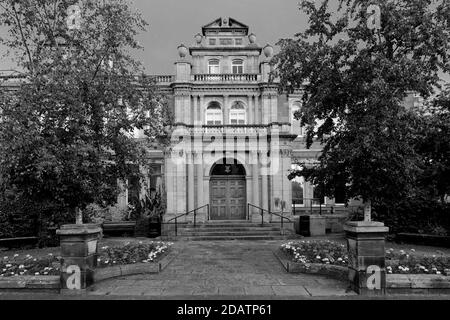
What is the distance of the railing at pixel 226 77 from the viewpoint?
22.4 m

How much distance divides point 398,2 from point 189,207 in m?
14.6

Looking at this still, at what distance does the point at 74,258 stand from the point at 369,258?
18.9 feet

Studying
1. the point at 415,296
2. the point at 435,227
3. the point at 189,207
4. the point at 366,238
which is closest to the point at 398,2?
the point at 366,238

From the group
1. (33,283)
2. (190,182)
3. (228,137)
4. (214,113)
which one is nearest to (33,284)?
(33,283)

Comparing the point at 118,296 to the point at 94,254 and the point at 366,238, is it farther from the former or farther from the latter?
the point at 366,238

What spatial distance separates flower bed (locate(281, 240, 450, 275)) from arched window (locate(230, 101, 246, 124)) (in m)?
12.2

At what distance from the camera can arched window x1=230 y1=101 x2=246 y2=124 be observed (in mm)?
22672

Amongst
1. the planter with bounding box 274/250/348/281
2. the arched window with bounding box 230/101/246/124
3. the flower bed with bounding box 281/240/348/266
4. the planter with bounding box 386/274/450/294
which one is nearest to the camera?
the planter with bounding box 386/274/450/294

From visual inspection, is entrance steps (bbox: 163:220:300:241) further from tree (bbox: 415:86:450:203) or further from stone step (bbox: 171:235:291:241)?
tree (bbox: 415:86:450:203)

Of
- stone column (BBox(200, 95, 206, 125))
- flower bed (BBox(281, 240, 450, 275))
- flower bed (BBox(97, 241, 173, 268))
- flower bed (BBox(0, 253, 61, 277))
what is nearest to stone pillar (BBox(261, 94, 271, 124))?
stone column (BBox(200, 95, 206, 125))

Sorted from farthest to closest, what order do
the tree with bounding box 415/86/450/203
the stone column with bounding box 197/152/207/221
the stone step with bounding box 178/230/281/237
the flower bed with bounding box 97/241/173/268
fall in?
the stone column with bounding box 197/152/207/221 < the stone step with bounding box 178/230/281/237 < the tree with bounding box 415/86/450/203 < the flower bed with bounding box 97/241/173/268

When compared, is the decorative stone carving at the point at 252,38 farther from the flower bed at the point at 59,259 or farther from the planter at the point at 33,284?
the planter at the point at 33,284

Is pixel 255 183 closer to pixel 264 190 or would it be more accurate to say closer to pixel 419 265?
pixel 264 190

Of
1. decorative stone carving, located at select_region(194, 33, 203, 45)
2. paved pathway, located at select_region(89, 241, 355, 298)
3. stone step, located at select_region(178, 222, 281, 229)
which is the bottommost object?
paved pathway, located at select_region(89, 241, 355, 298)
